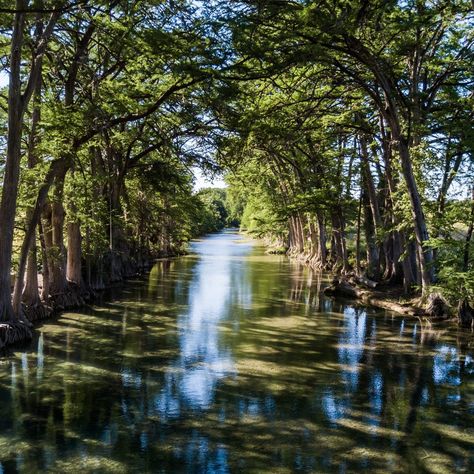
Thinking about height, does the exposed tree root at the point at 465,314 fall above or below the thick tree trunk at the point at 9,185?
below

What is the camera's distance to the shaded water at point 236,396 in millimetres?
7191

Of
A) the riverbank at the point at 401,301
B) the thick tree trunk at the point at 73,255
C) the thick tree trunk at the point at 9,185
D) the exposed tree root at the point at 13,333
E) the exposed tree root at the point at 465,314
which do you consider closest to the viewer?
the exposed tree root at the point at 13,333

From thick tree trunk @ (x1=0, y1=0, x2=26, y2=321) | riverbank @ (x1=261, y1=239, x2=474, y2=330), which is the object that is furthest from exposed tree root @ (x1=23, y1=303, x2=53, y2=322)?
riverbank @ (x1=261, y1=239, x2=474, y2=330)

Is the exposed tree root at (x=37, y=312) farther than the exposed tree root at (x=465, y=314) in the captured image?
No

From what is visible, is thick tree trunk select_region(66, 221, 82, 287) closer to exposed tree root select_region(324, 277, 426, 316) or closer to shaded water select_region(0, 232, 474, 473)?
shaded water select_region(0, 232, 474, 473)

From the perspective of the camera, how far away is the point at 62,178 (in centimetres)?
1722

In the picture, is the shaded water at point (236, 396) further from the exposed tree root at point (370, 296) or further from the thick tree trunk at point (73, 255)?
the thick tree trunk at point (73, 255)

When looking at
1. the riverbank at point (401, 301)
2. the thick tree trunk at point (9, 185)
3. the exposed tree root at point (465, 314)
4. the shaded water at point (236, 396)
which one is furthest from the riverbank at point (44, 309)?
the exposed tree root at point (465, 314)

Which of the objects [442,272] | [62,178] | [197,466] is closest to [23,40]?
[62,178]

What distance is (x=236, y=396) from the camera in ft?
31.8

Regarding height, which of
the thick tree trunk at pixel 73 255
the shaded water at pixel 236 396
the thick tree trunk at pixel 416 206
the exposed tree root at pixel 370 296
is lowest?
the shaded water at pixel 236 396

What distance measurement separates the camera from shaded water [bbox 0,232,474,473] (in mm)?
7191

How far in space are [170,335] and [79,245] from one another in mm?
7547

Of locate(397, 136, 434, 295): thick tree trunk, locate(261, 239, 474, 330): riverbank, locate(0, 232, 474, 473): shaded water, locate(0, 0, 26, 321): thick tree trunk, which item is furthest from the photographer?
locate(397, 136, 434, 295): thick tree trunk
